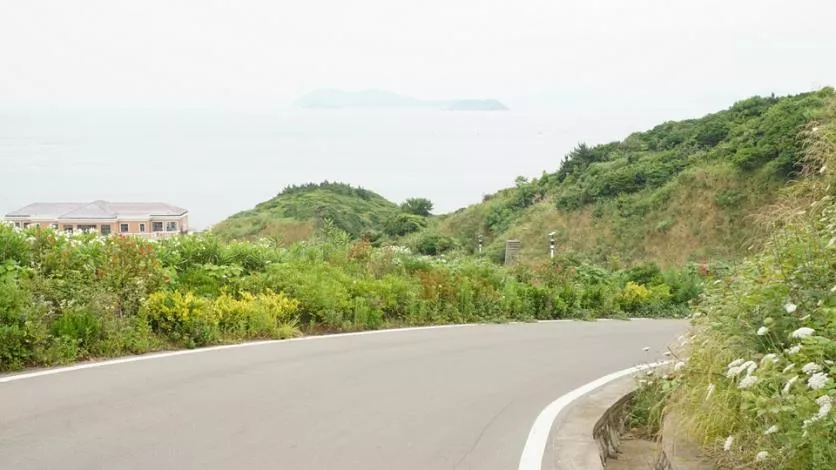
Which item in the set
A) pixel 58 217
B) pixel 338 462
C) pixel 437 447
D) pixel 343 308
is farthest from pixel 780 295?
pixel 58 217

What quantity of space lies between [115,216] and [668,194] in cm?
3469

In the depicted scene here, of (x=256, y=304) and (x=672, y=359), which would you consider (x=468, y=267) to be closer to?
(x=256, y=304)

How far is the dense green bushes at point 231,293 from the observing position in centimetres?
902

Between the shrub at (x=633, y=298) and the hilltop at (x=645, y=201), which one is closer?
the shrub at (x=633, y=298)

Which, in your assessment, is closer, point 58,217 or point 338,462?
point 338,462

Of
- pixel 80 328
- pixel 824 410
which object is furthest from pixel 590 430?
pixel 80 328

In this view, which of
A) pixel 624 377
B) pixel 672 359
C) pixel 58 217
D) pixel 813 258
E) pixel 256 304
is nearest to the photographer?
pixel 813 258

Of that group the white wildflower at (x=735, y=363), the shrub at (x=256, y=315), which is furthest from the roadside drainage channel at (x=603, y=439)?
the shrub at (x=256, y=315)

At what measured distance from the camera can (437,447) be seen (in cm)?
662

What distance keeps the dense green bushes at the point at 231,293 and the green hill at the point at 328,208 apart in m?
34.1

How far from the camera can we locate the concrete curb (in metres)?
6.50

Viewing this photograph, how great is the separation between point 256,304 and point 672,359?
19.0 ft

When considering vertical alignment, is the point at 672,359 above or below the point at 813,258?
below

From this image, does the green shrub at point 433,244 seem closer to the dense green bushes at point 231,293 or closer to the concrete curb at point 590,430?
the dense green bushes at point 231,293
